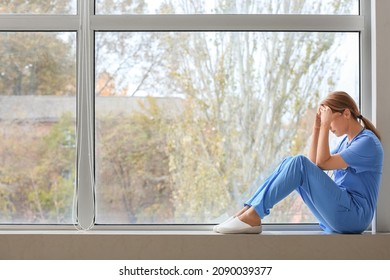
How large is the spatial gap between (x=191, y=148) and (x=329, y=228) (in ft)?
3.01

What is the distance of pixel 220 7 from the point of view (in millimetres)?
4129

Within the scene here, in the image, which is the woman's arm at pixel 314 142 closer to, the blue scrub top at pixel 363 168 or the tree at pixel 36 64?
the blue scrub top at pixel 363 168

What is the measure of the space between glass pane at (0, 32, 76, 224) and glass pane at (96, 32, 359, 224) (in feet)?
0.63

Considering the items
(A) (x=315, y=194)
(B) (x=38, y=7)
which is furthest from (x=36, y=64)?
(A) (x=315, y=194)

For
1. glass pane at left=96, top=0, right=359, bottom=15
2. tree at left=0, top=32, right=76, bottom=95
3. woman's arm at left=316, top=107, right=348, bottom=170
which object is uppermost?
glass pane at left=96, top=0, right=359, bottom=15

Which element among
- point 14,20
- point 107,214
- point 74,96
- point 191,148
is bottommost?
point 107,214

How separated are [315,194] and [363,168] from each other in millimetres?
310

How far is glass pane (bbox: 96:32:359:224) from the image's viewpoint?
162 inches

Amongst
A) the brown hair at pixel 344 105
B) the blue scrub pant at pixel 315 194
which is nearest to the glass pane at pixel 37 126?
the blue scrub pant at pixel 315 194

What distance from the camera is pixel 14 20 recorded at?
411cm

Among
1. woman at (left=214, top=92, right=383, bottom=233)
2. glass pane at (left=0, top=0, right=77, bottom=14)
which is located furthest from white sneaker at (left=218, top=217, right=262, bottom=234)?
glass pane at (left=0, top=0, right=77, bottom=14)

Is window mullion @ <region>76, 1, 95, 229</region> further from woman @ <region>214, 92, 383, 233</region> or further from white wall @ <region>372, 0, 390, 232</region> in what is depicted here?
white wall @ <region>372, 0, 390, 232</region>
